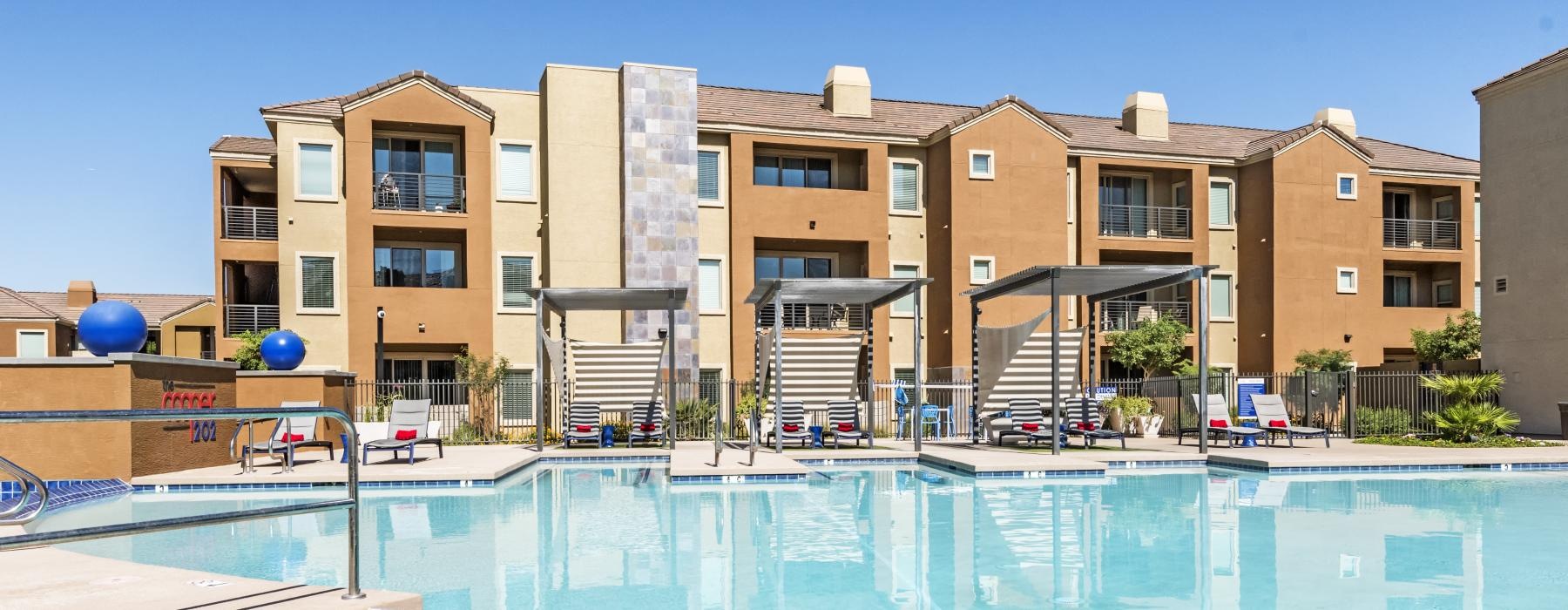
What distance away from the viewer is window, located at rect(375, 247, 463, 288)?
86.7ft

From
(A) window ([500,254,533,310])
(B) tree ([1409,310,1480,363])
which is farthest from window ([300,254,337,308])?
(B) tree ([1409,310,1480,363])

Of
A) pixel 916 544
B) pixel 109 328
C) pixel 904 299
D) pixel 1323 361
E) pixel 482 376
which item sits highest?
pixel 904 299

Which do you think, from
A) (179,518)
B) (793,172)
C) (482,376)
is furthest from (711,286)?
(179,518)

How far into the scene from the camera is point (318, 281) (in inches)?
989

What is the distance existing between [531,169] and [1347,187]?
72.0 feet

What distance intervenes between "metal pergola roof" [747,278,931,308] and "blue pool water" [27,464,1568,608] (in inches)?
167

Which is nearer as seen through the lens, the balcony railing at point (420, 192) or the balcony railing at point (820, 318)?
the balcony railing at point (420, 192)

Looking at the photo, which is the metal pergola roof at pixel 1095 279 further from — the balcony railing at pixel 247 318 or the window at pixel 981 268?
the balcony railing at pixel 247 318

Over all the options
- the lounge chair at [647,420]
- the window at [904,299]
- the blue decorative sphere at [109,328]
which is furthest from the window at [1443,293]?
the blue decorative sphere at [109,328]

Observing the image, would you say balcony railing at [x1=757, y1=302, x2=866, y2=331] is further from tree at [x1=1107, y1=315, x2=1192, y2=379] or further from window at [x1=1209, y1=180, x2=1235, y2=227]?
window at [x1=1209, y1=180, x2=1235, y2=227]

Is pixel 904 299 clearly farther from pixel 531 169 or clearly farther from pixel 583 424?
pixel 583 424

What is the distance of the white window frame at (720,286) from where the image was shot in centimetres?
2645

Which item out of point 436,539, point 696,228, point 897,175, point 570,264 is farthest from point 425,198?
point 436,539

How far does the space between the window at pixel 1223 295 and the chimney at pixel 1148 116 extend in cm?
434
